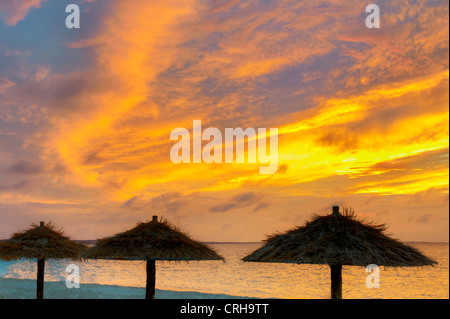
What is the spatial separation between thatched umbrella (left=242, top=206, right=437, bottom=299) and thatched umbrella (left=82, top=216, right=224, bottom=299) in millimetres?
2159

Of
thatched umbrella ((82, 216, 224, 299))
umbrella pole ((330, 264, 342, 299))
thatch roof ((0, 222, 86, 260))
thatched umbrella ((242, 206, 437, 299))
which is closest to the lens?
thatched umbrella ((242, 206, 437, 299))

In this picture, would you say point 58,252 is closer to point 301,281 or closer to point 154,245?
point 154,245

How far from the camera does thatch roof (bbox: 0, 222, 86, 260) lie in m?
15.0

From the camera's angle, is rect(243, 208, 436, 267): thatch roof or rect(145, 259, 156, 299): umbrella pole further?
rect(145, 259, 156, 299): umbrella pole

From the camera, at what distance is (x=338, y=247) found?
33.3ft

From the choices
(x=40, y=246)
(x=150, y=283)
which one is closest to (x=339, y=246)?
(x=150, y=283)

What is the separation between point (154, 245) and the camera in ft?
40.0

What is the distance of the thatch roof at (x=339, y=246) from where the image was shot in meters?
10.1

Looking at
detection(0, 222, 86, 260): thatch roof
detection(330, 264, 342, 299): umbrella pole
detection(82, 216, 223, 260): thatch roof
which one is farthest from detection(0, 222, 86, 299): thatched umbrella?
detection(330, 264, 342, 299): umbrella pole

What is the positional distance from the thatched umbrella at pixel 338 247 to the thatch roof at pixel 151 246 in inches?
84.1

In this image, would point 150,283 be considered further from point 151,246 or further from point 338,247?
point 338,247

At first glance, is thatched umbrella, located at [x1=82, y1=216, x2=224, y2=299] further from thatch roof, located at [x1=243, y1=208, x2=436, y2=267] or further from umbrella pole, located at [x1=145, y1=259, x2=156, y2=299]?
thatch roof, located at [x1=243, y1=208, x2=436, y2=267]

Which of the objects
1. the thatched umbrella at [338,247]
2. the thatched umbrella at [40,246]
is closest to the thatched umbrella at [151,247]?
the thatched umbrella at [338,247]
